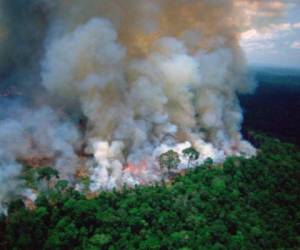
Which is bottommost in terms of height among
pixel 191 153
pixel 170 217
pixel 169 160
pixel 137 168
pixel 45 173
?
pixel 170 217

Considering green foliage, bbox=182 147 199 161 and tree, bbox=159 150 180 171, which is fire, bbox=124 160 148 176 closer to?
A: tree, bbox=159 150 180 171

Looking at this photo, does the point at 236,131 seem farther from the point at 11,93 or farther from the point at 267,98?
the point at 267,98

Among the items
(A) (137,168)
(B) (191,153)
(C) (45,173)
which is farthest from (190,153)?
(C) (45,173)

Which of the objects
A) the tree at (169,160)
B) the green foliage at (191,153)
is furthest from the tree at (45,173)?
the green foliage at (191,153)

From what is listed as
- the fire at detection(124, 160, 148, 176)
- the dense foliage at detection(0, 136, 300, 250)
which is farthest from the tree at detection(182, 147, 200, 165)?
the fire at detection(124, 160, 148, 176)

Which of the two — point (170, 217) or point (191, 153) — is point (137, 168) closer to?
point (191, 153)

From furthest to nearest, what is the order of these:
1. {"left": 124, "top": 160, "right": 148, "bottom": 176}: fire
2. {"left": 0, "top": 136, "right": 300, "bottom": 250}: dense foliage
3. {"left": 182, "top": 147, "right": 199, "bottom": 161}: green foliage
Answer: {"left": 182, "top": 147, "right": 199, "bottom": 161}: green foliage, {"left": 124, "top": 160, "right": 148, "bottom": 176}: fire, {"left": 0, "top": 136, "right": 300, "bottom": 250}: dense foliage
